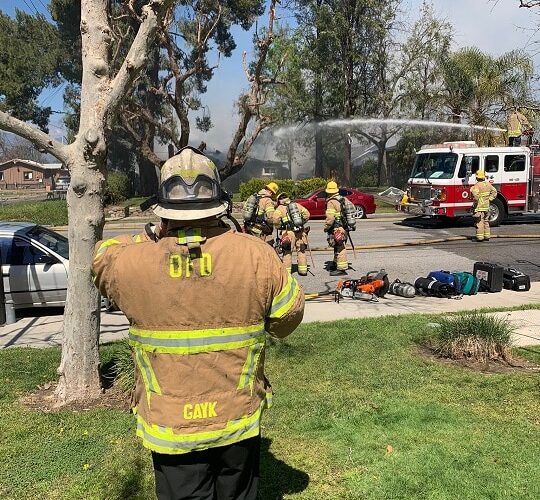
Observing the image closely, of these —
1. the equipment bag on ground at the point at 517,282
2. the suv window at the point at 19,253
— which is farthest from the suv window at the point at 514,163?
the suv window at the point at 19,253

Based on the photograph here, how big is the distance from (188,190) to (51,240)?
7.60 metres

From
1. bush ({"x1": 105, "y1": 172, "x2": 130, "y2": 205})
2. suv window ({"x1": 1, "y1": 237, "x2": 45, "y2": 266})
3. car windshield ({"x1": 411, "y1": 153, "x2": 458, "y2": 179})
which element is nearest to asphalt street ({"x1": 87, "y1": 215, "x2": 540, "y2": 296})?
car windshield ({"x1": 411, "y1": 153, "x2": 458, "y2": 179})

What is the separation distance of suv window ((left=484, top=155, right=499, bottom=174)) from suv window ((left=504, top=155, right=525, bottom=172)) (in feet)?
0.91

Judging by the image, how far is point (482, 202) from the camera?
Answer: 559 inches

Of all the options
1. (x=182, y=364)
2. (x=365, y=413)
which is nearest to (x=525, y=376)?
(x=365, y=413)

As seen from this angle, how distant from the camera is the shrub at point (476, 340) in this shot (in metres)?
5.61

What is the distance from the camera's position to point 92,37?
4711 mm

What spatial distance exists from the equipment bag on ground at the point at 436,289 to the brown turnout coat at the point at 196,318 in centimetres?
710

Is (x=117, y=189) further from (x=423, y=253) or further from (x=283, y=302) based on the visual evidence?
(x=283, y=302)

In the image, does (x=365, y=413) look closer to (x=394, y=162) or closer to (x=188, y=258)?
(x=188, y=258)

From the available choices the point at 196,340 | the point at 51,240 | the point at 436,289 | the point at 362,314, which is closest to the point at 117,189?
the point at 51,240

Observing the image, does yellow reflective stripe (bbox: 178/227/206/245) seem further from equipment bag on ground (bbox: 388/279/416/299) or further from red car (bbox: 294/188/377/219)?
red car (bbox: 294/188/377/219)

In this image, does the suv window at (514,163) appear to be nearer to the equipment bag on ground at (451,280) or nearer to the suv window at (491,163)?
the suv window at (491,163)

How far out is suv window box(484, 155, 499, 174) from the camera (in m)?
18.1
